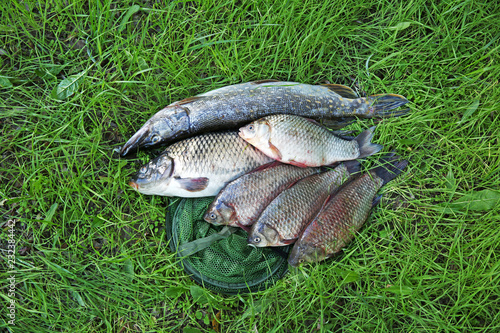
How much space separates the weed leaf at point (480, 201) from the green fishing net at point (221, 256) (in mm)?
1630

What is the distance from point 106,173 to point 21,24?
5.38ft

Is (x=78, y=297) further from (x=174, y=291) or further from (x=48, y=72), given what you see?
(x=48, y=72)

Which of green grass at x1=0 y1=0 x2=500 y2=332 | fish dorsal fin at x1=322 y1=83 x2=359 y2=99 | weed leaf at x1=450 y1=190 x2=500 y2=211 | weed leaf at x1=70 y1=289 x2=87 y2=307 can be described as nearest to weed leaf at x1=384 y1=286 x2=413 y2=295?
green grass at x1=0 y1=0 x2=500 y2=332

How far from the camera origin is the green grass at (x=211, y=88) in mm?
2832

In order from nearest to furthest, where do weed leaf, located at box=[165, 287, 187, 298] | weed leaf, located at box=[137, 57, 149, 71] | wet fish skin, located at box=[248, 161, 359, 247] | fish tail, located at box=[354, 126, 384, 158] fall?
1. wet fish skin, located at box=[248, 161, 359, 247]
2. weed leaf, located at box=[165, 287, 187, 298]
3. fish tail, located at box=[354, 126, 384, 158]
4. weed leaf, located at box=[137, 57, 149, 71]

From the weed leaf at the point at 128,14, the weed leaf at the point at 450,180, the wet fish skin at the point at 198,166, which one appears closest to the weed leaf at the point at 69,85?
the weed leaf at the point at 128,14

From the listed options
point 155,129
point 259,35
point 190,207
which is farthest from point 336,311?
point 259,35

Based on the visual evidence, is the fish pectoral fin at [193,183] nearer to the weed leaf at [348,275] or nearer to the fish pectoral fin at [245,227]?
the fish pectoral fin at [245,227]

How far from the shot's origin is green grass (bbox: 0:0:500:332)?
2832mm

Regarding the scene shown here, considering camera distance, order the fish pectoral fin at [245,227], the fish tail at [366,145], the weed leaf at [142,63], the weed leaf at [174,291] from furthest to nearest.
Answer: the weed leaf at [142,63] → the fish tail at [366,145] → the weed leaf at [174,291] → the fish pectoral fin at [245,227]

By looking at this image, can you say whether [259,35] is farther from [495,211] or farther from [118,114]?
[495,211]

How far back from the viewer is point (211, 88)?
320 centimetres

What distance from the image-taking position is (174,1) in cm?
317

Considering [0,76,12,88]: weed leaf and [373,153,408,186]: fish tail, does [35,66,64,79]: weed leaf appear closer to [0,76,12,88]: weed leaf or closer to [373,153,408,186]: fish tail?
[0,76,12,88]: weed leaf
